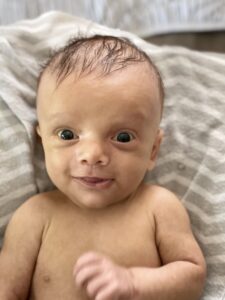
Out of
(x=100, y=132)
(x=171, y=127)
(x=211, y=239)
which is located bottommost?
(x=211, y=239)

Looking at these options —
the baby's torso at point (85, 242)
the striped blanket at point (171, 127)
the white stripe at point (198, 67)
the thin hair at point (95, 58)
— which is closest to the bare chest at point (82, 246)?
the baby's torso at point (85, 242)

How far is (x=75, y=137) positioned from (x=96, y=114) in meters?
0.05

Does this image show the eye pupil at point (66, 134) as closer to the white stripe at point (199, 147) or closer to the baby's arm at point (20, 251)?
the baby's arm at point (20, 251)

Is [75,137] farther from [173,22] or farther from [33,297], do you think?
[173,22]

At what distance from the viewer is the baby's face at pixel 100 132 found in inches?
33.8

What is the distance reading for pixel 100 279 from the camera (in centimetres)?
77

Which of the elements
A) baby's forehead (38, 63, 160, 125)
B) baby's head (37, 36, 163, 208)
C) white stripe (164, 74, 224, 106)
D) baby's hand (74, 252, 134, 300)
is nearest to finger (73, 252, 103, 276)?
baby's hand (74, 252, 134, 300)

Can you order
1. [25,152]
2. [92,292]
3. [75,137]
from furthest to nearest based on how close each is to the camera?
[25,152] < [75,137] < [92,292]

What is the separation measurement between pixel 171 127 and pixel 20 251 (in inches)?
14.8

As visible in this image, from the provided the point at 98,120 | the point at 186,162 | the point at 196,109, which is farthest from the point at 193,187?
the point at 98,120

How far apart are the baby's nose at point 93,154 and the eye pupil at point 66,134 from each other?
0.12 feet

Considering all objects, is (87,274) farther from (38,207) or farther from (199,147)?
(199,147)

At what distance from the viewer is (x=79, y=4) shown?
1.29m

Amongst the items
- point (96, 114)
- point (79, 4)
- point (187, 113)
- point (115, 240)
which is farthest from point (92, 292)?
point (79, 4)
